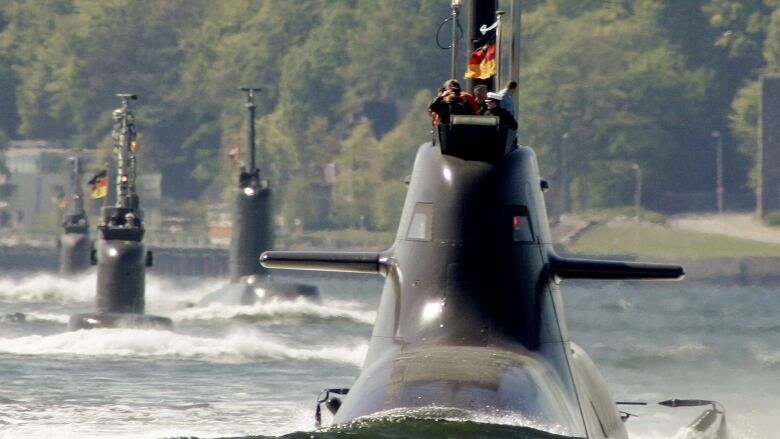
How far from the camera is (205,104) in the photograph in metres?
175

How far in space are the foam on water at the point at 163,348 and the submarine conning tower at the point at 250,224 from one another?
53.4 feet

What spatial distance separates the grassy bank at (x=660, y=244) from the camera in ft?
407

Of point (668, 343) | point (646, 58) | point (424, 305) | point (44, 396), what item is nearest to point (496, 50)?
point (424, 305)

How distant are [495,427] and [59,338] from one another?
34797mm

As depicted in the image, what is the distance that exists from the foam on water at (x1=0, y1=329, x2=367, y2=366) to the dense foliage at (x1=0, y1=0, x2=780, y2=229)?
92.0 meters

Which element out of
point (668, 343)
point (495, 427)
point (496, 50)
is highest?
point (496, 50)

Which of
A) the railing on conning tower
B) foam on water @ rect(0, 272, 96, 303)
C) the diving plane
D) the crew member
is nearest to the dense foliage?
foam on water @ rect(0, 272, 96, 303)

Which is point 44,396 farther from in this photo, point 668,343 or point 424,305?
point 668,343

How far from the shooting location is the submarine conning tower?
66.8 m

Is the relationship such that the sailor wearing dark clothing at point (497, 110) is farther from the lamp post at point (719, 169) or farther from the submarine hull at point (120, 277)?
the lamp post at point (719, 169)

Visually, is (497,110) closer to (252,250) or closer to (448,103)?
(448,103)

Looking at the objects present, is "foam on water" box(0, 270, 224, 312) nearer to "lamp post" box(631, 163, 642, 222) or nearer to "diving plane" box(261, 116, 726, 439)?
"lamp post" box(631, 163, 642, 222)

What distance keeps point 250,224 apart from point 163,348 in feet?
62.7

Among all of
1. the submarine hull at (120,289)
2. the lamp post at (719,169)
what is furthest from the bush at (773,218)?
the submarine hull at (120,289)
